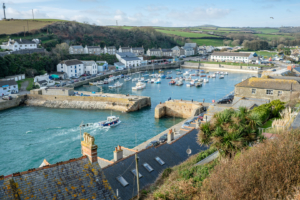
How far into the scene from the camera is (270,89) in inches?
1179

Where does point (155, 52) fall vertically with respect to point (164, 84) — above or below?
above

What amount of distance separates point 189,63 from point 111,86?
4617 centimetres

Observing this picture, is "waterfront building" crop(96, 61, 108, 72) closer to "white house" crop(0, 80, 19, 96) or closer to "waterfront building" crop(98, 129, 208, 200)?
"white house" crop(0, 80, 19, 96)

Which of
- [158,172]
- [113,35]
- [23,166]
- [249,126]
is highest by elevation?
[113,35]

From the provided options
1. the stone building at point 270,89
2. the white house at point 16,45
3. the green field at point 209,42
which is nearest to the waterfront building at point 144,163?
the stone building at point 270,89

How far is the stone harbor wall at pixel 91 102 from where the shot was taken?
39475mm

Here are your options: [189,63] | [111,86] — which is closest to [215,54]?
[189,63]

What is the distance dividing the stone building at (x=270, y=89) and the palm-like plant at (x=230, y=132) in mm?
19573

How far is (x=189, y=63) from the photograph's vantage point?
317ft

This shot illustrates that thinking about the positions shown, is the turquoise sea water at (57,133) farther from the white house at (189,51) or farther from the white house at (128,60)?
the white house at (189,51)

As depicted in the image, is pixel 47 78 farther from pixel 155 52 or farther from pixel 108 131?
pixel 155 52

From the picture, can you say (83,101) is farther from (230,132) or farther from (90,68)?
(230,132)

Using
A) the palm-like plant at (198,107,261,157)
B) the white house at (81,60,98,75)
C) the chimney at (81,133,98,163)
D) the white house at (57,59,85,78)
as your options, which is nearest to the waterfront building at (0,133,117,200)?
the chimney at (81,133,98,163)

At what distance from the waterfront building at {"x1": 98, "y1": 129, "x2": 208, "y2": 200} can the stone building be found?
15578 mm
